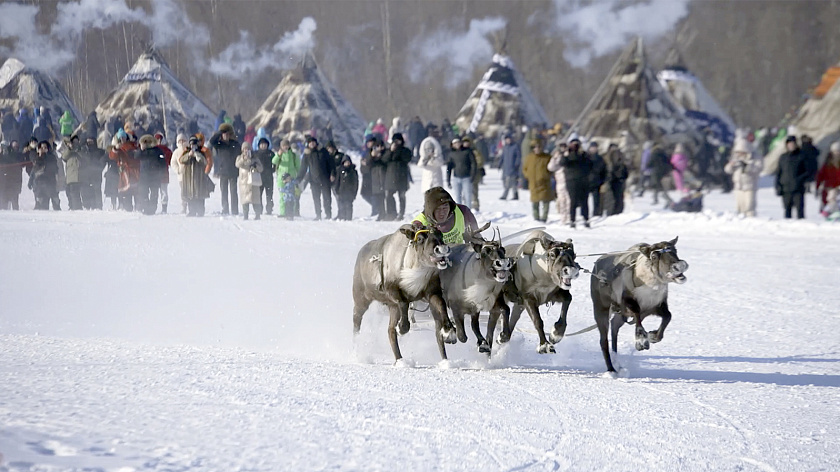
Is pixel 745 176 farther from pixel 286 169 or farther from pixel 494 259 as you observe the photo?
pixel 494 259

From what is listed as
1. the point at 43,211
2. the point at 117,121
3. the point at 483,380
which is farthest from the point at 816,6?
the point at 483,380

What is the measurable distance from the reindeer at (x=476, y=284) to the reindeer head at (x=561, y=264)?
0.27 metres

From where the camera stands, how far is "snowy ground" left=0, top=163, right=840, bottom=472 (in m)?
4.62

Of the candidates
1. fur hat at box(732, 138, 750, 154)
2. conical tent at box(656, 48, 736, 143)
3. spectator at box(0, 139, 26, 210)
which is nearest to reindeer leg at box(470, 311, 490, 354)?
fur hat at box(732, 138, 750, 154)

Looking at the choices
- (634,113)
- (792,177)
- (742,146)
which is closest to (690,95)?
(634,113)

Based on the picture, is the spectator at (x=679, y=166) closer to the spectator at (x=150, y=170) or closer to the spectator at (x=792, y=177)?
the spectator at (x=792, y=177)

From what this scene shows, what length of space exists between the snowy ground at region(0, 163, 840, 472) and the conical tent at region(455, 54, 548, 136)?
18416mm

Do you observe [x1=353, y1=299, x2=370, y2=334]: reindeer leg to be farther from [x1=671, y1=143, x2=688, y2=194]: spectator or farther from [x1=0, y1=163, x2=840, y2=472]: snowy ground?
[x1=671, y1=143, x2=688, y2=194]: spectator

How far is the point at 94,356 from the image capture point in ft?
22.3

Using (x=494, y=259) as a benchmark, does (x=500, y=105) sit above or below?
above

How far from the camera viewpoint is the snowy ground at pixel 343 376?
15.2 feet

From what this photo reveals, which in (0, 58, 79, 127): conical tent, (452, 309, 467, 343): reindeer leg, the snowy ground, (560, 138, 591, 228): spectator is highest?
(0, 58, 79, 127): conical tent

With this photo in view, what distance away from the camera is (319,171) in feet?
57.6

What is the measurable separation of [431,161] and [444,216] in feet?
35.0
